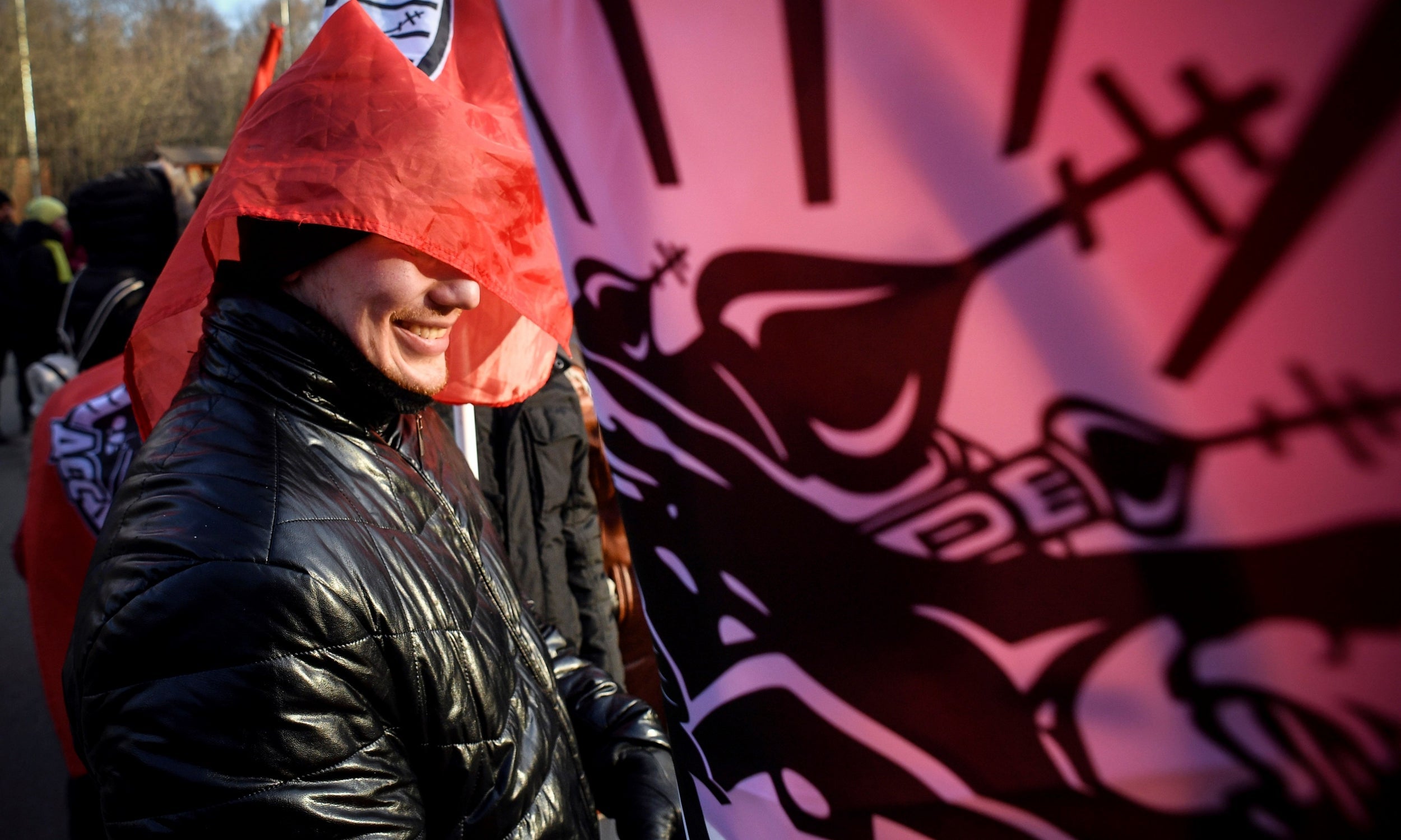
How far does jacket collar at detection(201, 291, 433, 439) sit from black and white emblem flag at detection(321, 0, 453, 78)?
0.75 m

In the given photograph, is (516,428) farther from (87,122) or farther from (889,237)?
(87,122)

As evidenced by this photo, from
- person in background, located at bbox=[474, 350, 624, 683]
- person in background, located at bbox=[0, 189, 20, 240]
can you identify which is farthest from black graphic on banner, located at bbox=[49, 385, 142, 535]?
person in background, located at bbox=[0, 189, 20, 240]

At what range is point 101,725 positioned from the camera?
915 mm

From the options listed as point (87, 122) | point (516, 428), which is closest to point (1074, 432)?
point (516, 428)

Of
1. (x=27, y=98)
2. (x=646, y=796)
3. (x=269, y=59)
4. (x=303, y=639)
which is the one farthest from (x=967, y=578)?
(x=27, y=98)

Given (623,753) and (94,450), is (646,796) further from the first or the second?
(94,450)

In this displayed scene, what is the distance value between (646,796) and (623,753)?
0.11 metres

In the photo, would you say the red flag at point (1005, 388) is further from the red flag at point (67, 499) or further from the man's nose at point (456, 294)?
the red flag at point (67, 499)

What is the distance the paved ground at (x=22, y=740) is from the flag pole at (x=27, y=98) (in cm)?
1871

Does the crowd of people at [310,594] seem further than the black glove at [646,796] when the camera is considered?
No

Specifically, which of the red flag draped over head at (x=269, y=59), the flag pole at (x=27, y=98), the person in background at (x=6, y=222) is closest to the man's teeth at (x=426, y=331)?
the red flag draped over head at (x=269, y=59)

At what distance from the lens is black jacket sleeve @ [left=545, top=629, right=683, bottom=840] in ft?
4.66

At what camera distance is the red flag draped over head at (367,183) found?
1.26 meters

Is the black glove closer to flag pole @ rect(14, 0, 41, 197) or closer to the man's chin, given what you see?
the man's chin
